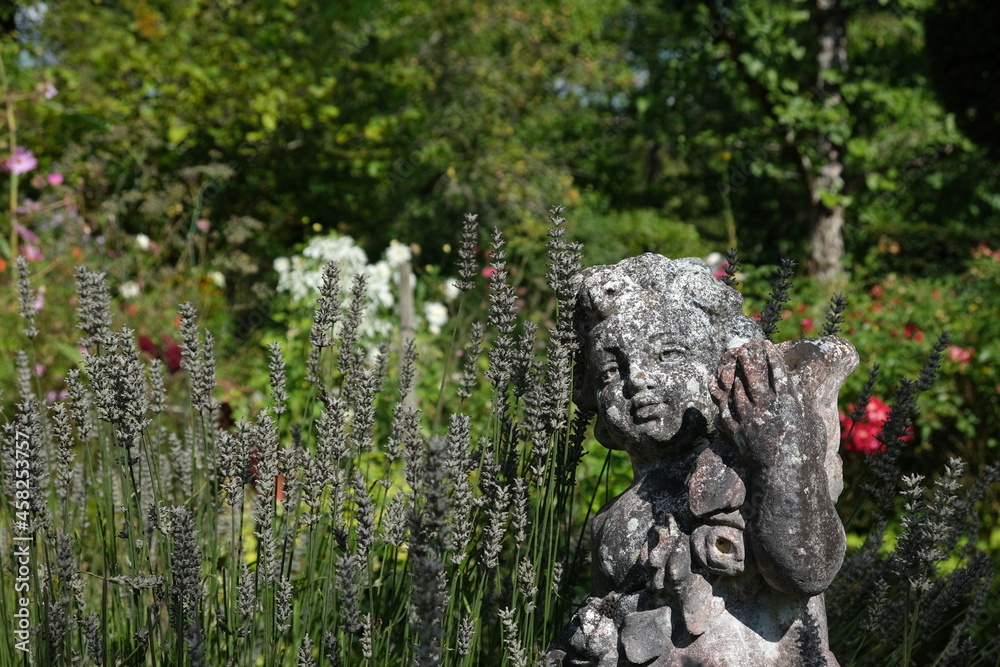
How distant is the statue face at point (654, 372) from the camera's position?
1573 mm

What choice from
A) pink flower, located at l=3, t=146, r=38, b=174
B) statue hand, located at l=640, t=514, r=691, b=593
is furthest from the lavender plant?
pink flower, located at l=3, t=146, r=38, b=174

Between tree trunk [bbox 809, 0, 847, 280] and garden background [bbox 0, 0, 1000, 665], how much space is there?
0.09 ft

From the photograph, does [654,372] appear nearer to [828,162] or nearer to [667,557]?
[667,557]

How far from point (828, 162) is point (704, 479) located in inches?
288

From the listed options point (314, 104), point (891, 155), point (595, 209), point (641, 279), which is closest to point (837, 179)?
point (891, 155)

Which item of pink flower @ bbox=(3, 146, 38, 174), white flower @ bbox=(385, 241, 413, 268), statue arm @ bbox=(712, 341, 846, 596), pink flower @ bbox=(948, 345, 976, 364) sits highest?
pink flower @ bbox=(3, 146, 38, 174)

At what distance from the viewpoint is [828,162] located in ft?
26.1

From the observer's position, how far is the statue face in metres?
1.57

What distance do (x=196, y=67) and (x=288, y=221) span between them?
1.64 meters

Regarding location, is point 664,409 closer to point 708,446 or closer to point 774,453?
point 708,446

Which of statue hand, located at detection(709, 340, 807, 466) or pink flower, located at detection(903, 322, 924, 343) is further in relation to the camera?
pink flower, located at detection(903, 322, 924, 343)

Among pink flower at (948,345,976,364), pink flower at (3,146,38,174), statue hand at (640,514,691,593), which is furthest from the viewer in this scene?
pink flower at (3,146,38,174)

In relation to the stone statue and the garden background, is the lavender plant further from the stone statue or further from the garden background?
the stone statue

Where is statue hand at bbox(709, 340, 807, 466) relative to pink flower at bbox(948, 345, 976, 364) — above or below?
above
